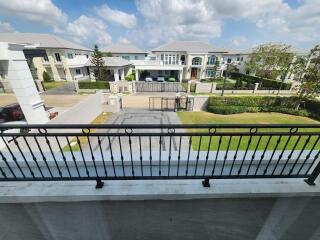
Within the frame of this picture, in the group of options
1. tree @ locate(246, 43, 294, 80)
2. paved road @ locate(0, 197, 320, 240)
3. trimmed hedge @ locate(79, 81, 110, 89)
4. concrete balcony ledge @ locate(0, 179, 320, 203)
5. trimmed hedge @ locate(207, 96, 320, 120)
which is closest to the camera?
concrete balcony ledge @ locate(0, 179, 320, 203)

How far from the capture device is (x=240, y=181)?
2.11 metres

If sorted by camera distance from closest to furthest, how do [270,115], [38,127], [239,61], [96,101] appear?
1. [38,127]
2. [96,101]
3. [270,115]
4. [239,61]

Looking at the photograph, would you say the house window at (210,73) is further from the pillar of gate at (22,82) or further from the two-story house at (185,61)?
the pillar of gate at (22,82)

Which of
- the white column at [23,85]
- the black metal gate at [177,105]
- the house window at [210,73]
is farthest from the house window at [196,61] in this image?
the white column at [23,85]

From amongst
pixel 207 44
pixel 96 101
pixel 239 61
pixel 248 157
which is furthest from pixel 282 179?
pixel 239 61

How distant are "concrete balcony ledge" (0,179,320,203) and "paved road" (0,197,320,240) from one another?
128 mm

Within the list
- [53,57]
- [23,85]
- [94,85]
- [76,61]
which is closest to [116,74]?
[94,85]

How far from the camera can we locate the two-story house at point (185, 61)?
2802cm

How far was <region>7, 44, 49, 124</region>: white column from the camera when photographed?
6.48 m

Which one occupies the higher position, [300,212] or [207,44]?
[207,44]

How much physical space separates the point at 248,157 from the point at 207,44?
118 ft

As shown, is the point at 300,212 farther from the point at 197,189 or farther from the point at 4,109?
the point at 4,109

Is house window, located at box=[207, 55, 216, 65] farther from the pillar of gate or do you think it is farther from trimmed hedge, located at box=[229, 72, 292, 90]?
the pillar of gate

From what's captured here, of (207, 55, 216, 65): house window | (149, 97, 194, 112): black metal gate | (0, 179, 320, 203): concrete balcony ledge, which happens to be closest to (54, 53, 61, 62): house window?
(149, 97, 194, 112): black metal gate
